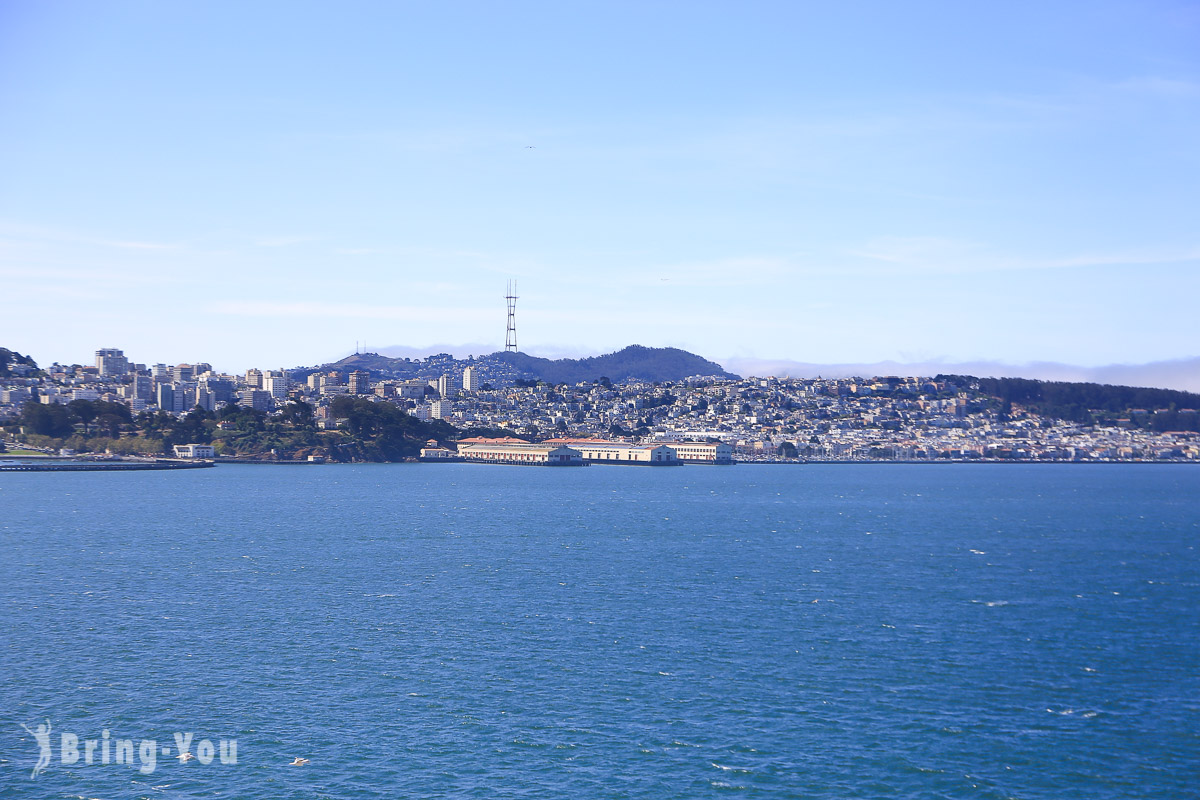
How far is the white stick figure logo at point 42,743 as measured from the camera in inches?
776

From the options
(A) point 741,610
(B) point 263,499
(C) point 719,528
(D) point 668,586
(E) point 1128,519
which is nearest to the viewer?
(A) point 741,610

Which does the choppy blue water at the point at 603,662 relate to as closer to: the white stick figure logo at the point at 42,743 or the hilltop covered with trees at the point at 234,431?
the white stick figure logo at the point at 42,743

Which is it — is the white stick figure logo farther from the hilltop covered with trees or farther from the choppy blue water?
the hilltop covered with trees

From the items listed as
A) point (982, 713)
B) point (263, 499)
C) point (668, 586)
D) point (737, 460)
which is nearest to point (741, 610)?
point (668, 586)

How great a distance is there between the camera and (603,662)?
2766cm

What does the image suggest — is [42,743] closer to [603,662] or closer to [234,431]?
[603,662]

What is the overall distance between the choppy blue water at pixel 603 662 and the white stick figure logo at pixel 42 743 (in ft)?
0.45

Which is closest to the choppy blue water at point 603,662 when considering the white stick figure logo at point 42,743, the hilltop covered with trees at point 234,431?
the white stick figure logo at point 42,743

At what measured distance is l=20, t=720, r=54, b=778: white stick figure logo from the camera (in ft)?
64.7

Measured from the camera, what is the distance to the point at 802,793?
19.0 metres

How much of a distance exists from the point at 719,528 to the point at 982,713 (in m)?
39.7

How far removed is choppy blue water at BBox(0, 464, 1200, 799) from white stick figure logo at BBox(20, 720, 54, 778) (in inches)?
5.4

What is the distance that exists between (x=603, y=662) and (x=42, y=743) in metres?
14.1

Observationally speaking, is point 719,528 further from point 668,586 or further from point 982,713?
point 982,713
